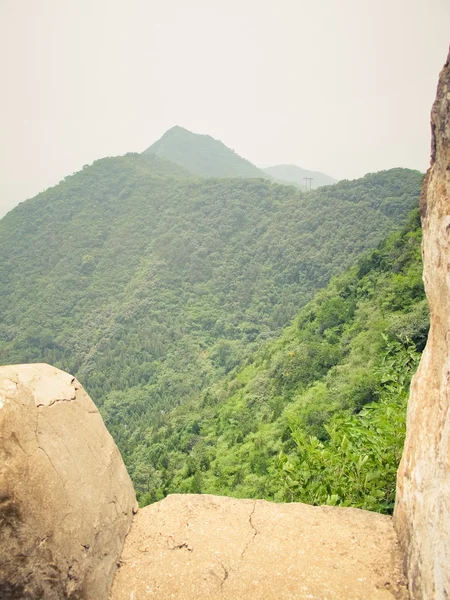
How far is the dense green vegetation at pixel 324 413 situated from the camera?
13.9ft

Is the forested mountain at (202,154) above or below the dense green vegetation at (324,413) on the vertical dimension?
above

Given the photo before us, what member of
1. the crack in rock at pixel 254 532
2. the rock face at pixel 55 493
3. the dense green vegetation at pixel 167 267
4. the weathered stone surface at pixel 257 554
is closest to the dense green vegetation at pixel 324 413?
the weathered stone surface at pixel 257 554

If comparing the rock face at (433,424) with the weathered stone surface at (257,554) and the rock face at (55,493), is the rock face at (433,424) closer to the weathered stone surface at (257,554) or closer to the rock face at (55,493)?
the weathered stone surface at (257,554)

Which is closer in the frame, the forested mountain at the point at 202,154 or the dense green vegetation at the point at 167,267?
the dense green vegetation at the point at 167,267

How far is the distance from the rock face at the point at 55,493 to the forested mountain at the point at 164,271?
15.6 metres

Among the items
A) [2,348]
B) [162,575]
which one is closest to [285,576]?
[162,575]

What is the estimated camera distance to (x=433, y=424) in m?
2.83

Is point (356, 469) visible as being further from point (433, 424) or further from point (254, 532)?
point (433, 424)

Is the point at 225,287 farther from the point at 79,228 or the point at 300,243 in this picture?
the point at 79,228

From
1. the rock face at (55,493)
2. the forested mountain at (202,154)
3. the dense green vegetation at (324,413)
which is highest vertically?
the forested mountain at (202,154)

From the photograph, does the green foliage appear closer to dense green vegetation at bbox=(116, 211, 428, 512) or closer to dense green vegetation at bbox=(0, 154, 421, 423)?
dense green vegetation at bbox=(116, 211, 428, 512)

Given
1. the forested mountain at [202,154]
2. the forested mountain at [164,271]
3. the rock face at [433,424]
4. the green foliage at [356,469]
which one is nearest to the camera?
the rock face at [433,424]

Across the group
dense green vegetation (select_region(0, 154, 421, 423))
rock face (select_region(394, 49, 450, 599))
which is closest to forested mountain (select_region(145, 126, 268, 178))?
dense green vegetation (select_region(0, 154, 421, 423))

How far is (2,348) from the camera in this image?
182 ft
